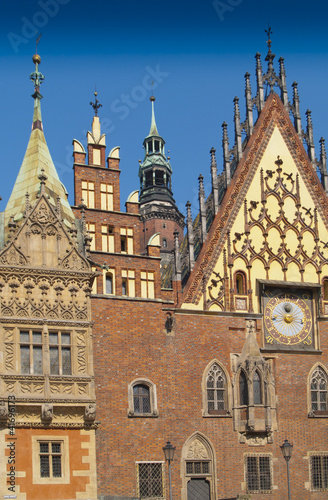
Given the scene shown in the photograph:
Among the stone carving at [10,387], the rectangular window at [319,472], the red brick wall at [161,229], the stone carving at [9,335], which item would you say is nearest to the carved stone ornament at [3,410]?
the stone carving at [10,387]

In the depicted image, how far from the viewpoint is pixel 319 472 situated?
31359mm

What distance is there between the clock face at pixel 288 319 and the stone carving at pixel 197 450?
A: 450 cm

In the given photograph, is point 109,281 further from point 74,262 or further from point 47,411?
point 47,411

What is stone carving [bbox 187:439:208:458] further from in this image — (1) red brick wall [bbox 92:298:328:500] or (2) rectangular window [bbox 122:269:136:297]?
(2) rectangular window [bbox 122:269:136:297]

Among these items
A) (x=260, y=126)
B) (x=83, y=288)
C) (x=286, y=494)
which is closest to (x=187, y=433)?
(x=286, y=494)

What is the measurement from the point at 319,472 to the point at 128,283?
909 cm

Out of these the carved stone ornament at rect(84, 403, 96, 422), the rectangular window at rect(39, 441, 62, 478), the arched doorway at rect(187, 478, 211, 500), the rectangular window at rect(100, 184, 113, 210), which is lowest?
the arched doorway at rect(187, 478, 211, 500)

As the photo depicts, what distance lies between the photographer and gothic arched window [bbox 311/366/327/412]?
105ft

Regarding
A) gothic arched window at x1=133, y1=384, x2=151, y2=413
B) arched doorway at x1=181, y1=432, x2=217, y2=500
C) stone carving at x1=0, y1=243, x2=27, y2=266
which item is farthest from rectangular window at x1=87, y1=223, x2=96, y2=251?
arched doorway at x1=181, y1=432, x2=217, y2=500

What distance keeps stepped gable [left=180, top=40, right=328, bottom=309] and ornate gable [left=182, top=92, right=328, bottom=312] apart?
0.04 meters

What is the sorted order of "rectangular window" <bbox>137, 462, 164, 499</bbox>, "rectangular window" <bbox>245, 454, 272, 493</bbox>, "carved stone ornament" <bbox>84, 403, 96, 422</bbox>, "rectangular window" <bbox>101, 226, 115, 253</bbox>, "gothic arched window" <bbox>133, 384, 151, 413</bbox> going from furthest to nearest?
"rectangular window" <bbox>101, 226, 115, 253</bbox> → "rectangular window" <bbox>245, 454, 272, 493</bbox> → "gothic arched window" <bbox>133, 384, 151, 413</bbox> → "rectangular window" <bbox>137, 462, 164, 499</bbox> → "carved stone ornament" <bbox>84, 403, 96, 422</bbox>

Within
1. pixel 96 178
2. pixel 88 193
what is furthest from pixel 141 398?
pixel 96 178

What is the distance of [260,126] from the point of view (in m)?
34.6

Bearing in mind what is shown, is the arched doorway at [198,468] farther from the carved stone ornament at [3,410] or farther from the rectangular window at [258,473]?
the carved stone ornament at [3,410]
